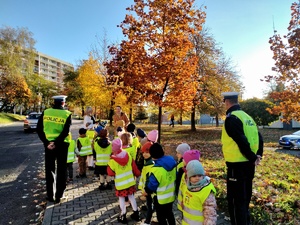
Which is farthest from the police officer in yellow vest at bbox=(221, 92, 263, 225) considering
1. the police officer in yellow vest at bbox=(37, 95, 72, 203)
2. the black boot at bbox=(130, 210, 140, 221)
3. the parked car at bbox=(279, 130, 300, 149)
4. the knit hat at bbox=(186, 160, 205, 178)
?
the parked car at bbox=(279, 130, 300, 149)

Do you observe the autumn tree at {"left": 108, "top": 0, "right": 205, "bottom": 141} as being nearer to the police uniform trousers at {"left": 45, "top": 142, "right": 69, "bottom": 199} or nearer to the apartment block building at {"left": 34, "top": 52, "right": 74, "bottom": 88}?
the police uniform trousers at {"left": 45, "top": 142, "right": 69, "bottom": 199}

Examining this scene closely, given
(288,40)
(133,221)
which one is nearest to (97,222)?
(133,221)

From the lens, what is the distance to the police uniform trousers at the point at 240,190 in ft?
10.8

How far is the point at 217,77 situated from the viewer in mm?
20938

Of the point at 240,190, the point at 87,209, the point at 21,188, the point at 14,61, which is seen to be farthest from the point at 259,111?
the point at 14,61

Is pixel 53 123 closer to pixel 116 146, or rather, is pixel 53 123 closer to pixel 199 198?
pixel 116 146

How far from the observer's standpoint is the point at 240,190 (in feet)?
10.8

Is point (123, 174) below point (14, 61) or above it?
below

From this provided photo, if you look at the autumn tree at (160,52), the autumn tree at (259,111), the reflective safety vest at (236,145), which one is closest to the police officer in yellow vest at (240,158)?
the reflective safety vest at (236,145)

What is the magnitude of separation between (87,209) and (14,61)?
40.2 m

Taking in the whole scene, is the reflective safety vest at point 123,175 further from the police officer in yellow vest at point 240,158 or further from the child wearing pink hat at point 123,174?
the police officer in yellow vest at point 240,158

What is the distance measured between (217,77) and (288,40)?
1179 cm

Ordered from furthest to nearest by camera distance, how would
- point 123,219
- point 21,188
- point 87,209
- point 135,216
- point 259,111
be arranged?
point 259,111 → point 21,188 → point 87,209 → point 135,216 → point 123,219

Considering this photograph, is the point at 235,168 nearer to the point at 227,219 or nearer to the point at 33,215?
the point at 227,219
